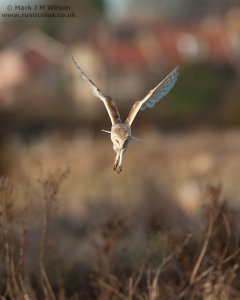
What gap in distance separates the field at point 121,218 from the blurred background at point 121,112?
76 mm

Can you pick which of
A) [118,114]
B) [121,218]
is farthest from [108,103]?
[121,218]

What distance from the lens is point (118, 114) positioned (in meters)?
3.62

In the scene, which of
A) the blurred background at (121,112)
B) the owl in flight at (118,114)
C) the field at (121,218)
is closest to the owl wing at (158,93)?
the owl in flight at (118,114)

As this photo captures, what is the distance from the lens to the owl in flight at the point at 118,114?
3492 mm

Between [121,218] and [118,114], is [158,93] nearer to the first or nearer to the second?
[118,114]

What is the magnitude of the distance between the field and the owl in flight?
2727mm

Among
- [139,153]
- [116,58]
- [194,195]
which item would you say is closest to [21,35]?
[116,58]

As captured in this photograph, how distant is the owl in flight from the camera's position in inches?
→ 137

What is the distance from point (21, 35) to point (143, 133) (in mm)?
22441

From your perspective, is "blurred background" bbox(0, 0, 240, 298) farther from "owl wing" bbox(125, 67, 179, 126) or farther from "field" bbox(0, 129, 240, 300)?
"owl wing" bbox(125, 67, 179, 126)

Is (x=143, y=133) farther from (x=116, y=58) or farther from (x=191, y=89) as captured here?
(x=116, y=58)

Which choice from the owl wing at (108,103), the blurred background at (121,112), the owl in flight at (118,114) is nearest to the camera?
the owl in flight at (118,114)

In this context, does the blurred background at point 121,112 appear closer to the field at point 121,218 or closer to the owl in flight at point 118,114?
the field at point 121,218

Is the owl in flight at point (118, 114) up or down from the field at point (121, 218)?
up
